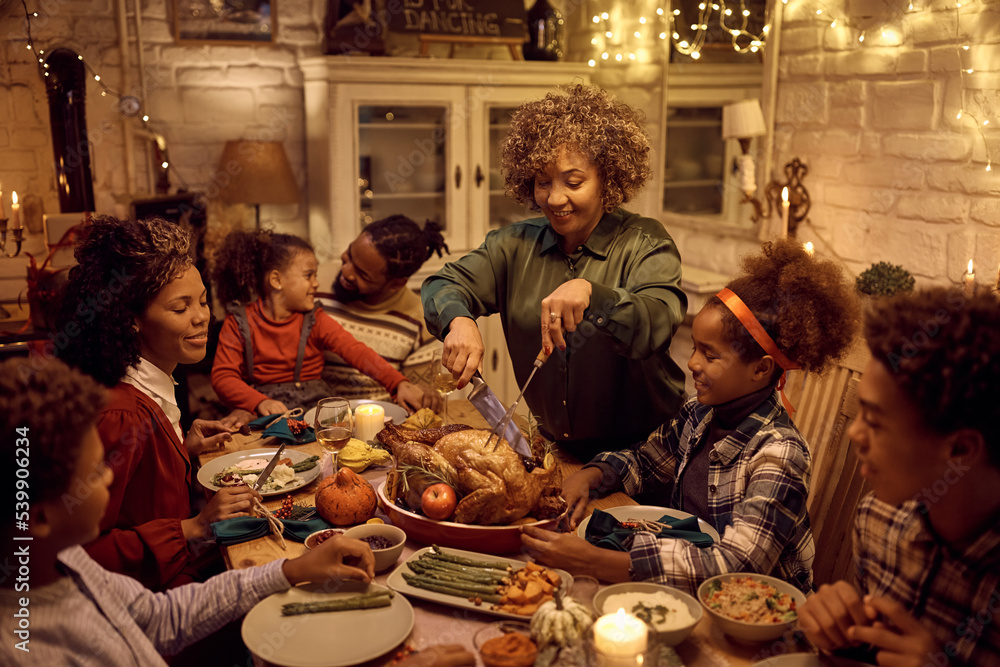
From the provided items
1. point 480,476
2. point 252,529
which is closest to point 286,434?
point 252,529

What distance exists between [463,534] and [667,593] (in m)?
0.40

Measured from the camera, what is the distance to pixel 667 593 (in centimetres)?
135

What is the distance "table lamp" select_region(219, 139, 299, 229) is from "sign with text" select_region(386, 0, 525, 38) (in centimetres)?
88

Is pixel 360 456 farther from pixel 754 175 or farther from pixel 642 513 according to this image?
pixel 754 175

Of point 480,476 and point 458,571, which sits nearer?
point 458,571

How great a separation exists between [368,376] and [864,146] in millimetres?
2008

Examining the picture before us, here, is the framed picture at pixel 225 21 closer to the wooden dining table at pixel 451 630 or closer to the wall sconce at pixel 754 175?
the wall sconce at pixel 754 175

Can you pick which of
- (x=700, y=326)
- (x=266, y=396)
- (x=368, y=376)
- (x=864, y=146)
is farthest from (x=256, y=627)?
(x=864, y=146)

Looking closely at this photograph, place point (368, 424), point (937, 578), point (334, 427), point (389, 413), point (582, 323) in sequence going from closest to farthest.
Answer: point (937, 578)
point (334, 427)
point (582, 323)
point (368, 424)
point (389, 413)

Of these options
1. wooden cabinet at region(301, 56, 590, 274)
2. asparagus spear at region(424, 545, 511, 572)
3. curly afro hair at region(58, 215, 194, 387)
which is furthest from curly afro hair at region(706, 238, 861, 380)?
wooden cabinet at region(301, 56, 590, 274)

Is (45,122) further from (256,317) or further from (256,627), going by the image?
A: (256,627)

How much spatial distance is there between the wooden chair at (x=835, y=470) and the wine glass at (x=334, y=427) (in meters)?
1.14

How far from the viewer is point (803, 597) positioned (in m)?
1.31

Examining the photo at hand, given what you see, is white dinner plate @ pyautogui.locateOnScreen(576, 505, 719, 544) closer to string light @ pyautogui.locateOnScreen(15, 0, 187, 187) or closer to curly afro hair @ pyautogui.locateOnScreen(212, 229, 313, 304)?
curly afro hair @ pyautogui.locateOnScreen(212, 229, 313, 304)
